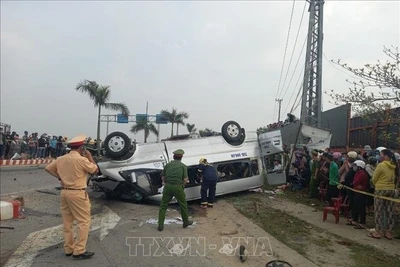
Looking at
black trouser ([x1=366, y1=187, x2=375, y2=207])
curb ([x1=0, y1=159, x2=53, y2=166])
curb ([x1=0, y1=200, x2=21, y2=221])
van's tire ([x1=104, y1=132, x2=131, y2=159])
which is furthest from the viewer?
curb ([x1=0, y1=159, x2=53, y2=166])

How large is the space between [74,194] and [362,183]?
5733 millimetres

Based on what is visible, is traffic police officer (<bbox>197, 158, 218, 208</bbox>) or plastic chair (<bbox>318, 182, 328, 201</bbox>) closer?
traffic police officer (<bbox>197, 158, 218, 208</bbox>)

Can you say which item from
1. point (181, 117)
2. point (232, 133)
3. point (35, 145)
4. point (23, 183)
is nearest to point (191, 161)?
point (232, 133)

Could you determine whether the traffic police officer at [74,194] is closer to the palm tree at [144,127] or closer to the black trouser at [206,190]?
the black trouser at [206,190]

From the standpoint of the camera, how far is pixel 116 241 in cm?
595

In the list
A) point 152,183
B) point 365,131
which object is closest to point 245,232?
point 152,183

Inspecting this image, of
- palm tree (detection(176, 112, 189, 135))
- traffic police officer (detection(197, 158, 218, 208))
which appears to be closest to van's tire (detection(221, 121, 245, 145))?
traffic police officer (detection(197, 158, 218, 208))

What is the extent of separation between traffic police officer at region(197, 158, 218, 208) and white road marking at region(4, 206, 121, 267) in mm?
2416

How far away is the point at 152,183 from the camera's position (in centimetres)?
916

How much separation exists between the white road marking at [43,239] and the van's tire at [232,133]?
401 cm

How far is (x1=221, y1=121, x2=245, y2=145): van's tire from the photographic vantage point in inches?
416

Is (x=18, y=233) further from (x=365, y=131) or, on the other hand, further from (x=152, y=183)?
(x=365, y=131)

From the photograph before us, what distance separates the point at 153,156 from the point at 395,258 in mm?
5705

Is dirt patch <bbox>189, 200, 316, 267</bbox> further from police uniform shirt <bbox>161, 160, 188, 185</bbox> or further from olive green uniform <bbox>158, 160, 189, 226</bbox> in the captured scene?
police uniform shirt <bbox>161, 160, 188, 185</bbox>
